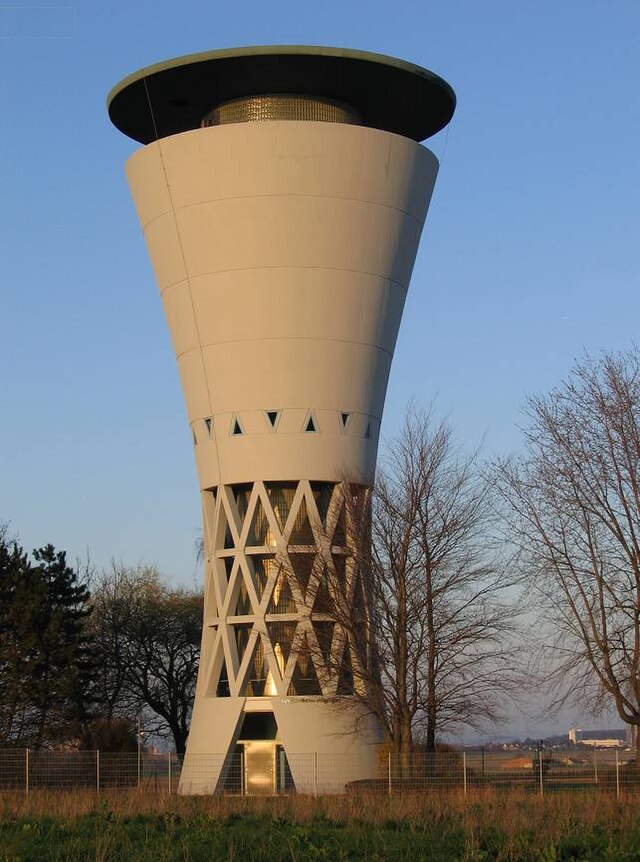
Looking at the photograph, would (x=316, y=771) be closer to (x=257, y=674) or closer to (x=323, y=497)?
(x=257, y=674)

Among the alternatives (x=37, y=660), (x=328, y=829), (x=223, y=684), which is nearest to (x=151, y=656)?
(x=37, y=660)

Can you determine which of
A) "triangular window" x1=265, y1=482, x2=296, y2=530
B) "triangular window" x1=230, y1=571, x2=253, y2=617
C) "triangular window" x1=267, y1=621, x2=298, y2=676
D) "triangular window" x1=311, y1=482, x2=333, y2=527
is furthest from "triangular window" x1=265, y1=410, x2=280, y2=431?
"triangular window" x1=267, y1=621, x2=298, y2=676

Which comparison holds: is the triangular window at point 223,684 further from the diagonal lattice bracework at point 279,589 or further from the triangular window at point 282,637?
the triangular window at point 282,637

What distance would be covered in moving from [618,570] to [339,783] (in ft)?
40.3

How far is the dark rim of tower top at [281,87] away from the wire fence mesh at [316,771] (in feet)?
59.9

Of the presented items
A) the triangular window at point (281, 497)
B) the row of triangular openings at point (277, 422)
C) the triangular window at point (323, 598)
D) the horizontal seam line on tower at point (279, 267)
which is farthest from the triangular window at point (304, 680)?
the horizontal seam line on tower at point (279, 267)

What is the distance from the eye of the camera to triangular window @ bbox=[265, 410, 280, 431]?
38.2 metres

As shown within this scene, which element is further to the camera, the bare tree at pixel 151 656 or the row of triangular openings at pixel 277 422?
the bare tree at pixel 151 656

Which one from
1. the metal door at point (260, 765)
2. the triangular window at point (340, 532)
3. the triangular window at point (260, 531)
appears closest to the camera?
the triangular window at point (340, 532)

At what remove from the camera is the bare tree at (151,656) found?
209ft

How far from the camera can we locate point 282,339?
37.9m

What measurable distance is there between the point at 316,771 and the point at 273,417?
9.63m

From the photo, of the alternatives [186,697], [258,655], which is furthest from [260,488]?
[186,697]

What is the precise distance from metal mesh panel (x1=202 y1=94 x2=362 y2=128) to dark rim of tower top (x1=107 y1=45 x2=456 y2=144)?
0.21m
